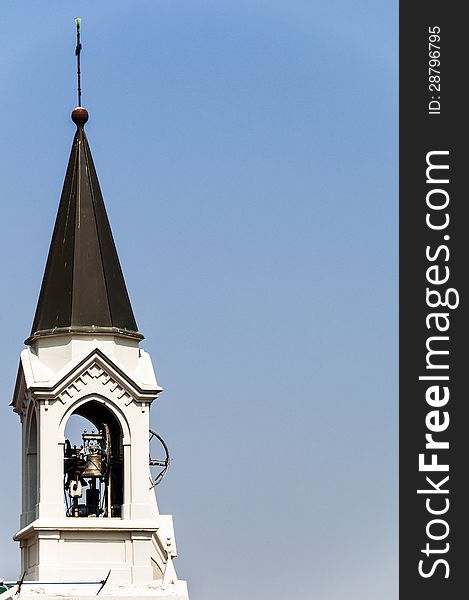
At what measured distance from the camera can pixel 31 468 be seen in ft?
149

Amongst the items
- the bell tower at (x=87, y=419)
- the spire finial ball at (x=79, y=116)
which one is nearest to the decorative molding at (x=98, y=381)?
the bell tower at (x=87, y=419)

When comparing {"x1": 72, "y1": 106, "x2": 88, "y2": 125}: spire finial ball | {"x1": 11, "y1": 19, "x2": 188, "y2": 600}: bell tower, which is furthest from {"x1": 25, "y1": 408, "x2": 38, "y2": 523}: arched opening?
{"x1": 72, "y1": 106, "x2": 88, "y2": 125}: spire finial ball

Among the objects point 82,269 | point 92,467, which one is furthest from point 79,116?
point 92,467

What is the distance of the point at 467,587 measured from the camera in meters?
36.2

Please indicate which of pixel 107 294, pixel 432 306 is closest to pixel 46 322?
pixel 107 294

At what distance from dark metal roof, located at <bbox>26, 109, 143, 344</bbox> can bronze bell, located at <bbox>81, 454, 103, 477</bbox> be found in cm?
290

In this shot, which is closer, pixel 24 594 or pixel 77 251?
pixel 24 594

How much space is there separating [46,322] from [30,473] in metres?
3.41

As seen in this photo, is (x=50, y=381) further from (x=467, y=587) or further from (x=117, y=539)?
(x=467, y=587)

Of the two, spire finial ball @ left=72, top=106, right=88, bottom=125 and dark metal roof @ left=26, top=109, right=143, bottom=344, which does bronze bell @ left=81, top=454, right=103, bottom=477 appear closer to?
dark metal roof @ left=26, top=109, right=143, bottom=344

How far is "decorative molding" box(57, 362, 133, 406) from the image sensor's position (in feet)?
145

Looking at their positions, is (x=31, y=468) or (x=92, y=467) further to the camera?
(x=31, y=468)

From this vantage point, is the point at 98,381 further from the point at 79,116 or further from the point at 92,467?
the point at 79,116

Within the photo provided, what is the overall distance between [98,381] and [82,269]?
2.65 m
